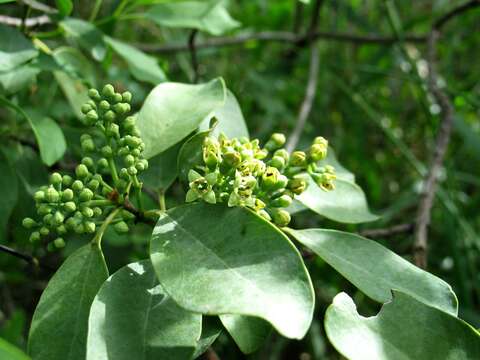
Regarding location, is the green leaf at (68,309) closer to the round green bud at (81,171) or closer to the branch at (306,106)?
the round green bud at (81,171)

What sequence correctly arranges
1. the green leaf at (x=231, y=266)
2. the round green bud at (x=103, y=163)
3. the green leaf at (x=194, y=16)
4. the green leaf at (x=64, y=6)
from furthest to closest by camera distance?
the green leaf at (x=194, y=16) < the green leaf at (x=64, y=6) < the round green bud at (x=103, y=163) < the green leaf at (x=231, y=266)

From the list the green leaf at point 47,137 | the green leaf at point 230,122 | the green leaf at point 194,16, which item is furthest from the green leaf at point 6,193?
the green leaf at point 194,16

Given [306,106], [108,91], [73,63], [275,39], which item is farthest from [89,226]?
[275,39]

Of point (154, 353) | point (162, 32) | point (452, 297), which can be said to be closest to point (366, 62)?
point (162, 32)

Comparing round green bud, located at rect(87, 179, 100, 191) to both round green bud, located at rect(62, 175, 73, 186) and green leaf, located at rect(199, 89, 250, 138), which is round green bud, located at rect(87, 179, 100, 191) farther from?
green leaf, located at rect(199, 89, 250, 138)

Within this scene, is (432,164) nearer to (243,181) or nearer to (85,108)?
(243,181)

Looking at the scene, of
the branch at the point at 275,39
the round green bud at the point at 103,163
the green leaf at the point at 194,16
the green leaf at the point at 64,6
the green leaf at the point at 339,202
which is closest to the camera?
the round green bud at the point at 103,163

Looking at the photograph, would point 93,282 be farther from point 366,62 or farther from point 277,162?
point 366,62

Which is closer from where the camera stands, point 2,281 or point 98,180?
point 98,180
